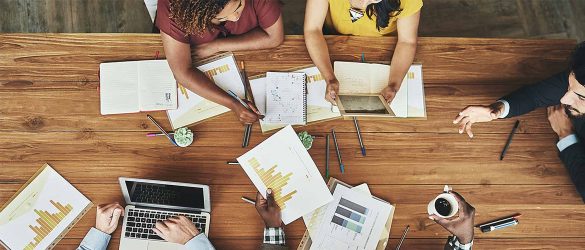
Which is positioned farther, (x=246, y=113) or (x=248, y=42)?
(x=248, y=42)

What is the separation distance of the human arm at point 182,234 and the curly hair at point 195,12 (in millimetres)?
690

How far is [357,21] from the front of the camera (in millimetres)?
1926

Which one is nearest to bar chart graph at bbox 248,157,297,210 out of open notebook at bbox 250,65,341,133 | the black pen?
open notebook at bbox 250,65,341,133

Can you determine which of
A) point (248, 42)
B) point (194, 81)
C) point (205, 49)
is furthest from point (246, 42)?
point (194, 81)

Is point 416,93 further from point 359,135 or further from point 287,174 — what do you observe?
point 287,174

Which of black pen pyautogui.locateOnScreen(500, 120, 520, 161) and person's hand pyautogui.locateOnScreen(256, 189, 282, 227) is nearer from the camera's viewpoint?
person's hand pyautogui.locateOnScreen(256, 189, 282, 227)

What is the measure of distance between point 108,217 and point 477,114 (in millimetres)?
1458

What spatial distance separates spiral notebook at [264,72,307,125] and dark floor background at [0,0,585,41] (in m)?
0.98

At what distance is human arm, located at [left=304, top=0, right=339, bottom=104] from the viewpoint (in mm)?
1797

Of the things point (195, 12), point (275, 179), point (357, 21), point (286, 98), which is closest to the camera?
point (195, 12)

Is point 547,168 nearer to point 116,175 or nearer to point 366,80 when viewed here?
point 366,80

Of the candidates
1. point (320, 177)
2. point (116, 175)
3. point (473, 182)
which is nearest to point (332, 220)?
point (320, 177)

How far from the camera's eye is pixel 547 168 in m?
1.81

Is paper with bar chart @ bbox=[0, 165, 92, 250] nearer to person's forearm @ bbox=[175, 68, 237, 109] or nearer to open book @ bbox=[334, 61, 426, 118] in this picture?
person's forearm @ bbox=[175, 68, 237, 109]
